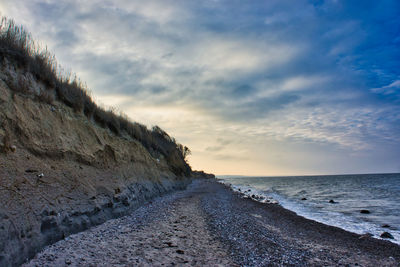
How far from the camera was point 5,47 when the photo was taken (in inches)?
265

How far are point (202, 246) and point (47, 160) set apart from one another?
16.7 ft

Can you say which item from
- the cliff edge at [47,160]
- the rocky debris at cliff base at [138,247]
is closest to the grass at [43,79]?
the cliff edge at [47,160]

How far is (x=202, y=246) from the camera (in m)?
5.93

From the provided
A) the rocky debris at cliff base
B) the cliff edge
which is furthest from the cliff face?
the rocky debris at cliff base

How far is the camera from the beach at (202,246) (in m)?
4.80

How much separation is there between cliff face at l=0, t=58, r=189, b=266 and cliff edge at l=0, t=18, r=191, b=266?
0.02 meters

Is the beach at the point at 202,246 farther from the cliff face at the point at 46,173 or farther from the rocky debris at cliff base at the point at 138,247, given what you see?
the cliff face at the point at 46,173

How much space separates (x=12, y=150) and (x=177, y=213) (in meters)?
6.75

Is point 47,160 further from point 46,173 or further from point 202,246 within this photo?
point 202,246

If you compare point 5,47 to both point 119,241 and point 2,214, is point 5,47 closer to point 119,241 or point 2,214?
point 2,214

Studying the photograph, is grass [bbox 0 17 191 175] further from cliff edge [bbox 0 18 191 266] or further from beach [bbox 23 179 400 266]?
beach [bbox 23 179 400 266]

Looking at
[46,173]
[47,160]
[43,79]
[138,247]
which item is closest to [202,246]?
[138,247]

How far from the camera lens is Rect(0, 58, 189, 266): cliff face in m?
4.54

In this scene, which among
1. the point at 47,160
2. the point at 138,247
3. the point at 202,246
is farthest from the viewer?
the point at 47,160
